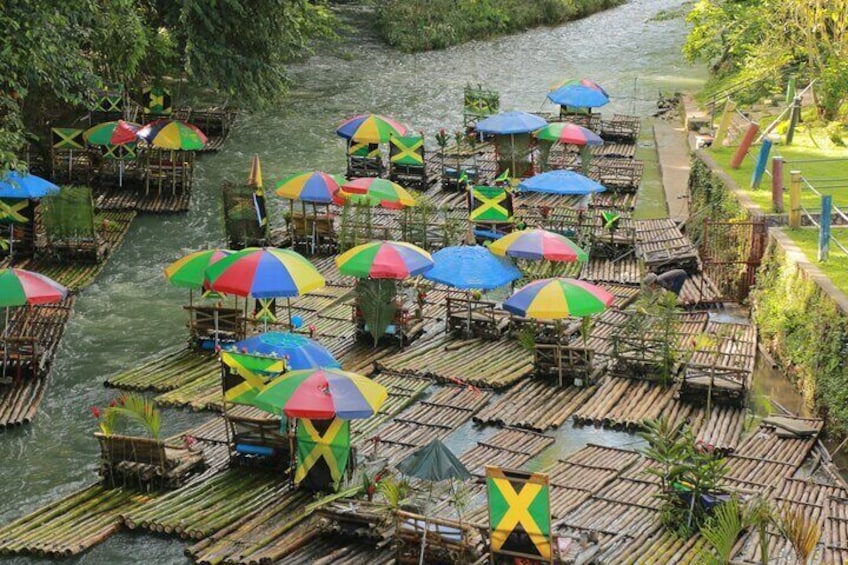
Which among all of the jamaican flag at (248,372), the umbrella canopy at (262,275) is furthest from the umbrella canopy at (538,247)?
the jamaican flag at (248,372)

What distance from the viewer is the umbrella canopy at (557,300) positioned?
22.1 meters

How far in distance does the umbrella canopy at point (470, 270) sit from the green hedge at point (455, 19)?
33.3 metres

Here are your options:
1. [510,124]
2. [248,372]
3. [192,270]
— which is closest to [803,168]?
[510,124]

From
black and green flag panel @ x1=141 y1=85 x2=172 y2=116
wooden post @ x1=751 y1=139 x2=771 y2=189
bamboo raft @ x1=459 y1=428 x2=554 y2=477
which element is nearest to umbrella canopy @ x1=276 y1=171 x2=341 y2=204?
wooden post @ x1=751 y1=139 x2=771 y2=189

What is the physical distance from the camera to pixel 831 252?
24.6 m

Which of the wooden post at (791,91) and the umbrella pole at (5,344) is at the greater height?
the wooden post at (791,91)

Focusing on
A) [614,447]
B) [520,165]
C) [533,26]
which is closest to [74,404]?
[614,447]

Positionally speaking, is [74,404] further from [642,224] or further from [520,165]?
[520,165]

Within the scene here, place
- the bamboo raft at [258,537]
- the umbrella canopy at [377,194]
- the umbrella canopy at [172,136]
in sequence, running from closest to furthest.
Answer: the bamboo raft at [258,537] < the umbrella canopy at [377,194] < the umbrella canopy at [172,136]

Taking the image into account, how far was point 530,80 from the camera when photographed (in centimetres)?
5109

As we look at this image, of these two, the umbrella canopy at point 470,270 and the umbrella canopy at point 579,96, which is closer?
the umbrella canopy at point 470,270

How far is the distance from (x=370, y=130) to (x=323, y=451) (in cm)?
1601

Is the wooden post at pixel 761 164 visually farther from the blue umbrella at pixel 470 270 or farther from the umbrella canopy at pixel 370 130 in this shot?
the umbrella canopy at pixel 370 130

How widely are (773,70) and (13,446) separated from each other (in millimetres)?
25072
